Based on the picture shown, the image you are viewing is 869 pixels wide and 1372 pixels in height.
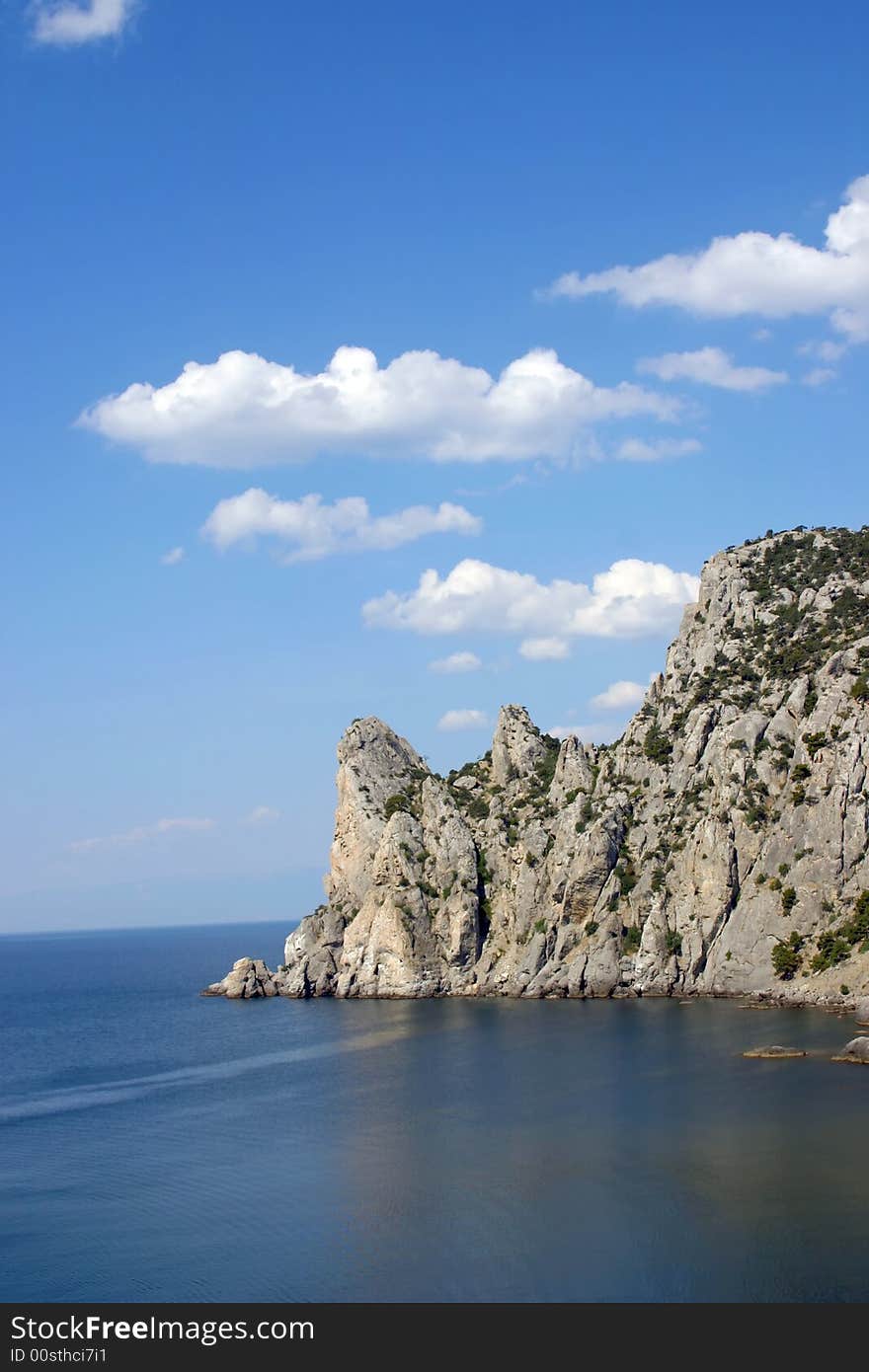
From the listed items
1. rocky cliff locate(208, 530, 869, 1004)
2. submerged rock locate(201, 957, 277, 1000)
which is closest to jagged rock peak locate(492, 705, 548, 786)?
rocky cliff locate(208, 530, 869, 1004)

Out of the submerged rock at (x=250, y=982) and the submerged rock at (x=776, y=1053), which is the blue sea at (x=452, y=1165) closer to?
the submerged rock at (x=776, y=1053)

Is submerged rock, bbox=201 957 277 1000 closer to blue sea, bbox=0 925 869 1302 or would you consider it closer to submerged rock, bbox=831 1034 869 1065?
blue sea, bbox=0 925 869 1302

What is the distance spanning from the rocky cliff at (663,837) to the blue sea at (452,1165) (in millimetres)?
9923

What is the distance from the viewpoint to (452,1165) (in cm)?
5672

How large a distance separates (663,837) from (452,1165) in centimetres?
6503

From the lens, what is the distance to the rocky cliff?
102 metres

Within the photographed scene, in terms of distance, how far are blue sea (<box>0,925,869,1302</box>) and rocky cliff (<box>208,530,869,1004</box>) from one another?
992 centimetres

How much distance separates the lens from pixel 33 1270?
145 feet

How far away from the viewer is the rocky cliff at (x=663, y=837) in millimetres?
102312

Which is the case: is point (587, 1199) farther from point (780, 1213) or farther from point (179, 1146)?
point (179, 1146)

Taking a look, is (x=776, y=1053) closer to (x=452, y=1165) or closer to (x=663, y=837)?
(x=452, y=1165)
